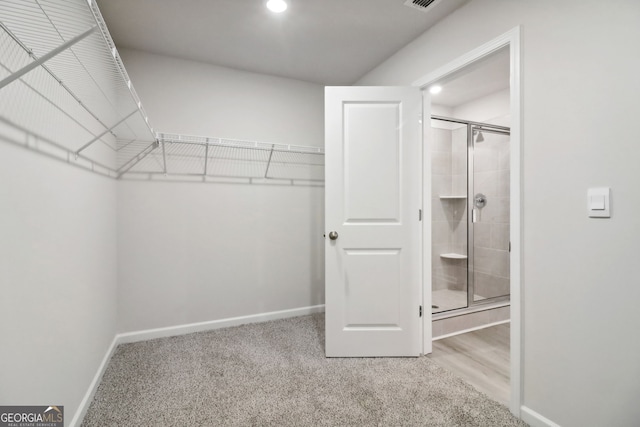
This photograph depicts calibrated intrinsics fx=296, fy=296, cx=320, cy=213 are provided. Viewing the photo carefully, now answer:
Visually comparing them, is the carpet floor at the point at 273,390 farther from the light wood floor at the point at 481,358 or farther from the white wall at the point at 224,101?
the white wall at the point at 224,101

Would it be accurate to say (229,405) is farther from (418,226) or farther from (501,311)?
(501,311)

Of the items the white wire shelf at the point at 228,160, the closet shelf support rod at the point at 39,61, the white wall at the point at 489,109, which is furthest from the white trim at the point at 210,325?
the white wall at the point at 489,109

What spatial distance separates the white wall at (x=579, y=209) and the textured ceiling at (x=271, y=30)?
0.74 metres

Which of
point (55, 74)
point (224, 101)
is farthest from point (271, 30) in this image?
point (55, 74)

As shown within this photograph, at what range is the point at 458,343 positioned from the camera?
2.54m

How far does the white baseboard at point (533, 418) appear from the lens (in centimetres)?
146

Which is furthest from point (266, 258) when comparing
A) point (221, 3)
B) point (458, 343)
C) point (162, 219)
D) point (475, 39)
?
point (475, 39)

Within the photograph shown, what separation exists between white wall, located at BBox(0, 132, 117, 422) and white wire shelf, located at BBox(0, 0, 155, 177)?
0.31 feet

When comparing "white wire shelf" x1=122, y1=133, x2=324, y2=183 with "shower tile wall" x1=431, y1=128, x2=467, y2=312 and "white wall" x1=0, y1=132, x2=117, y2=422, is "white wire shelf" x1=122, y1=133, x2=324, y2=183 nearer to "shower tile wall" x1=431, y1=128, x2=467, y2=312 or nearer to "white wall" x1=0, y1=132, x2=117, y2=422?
"white wall" x1=0, y1=132, x2=117, y2=422

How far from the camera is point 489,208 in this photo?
3.43 m

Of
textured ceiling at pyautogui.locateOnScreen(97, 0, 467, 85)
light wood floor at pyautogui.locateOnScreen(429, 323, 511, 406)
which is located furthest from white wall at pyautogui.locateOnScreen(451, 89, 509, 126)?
light wood floor at pyautogui.locateOnScreen(429, 323, 511, 406)

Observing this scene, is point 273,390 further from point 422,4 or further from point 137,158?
point 422,4

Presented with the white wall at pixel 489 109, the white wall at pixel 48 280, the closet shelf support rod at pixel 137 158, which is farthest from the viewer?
the white wall at pixel 489 109

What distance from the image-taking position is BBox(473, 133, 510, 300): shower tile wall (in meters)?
3.33
